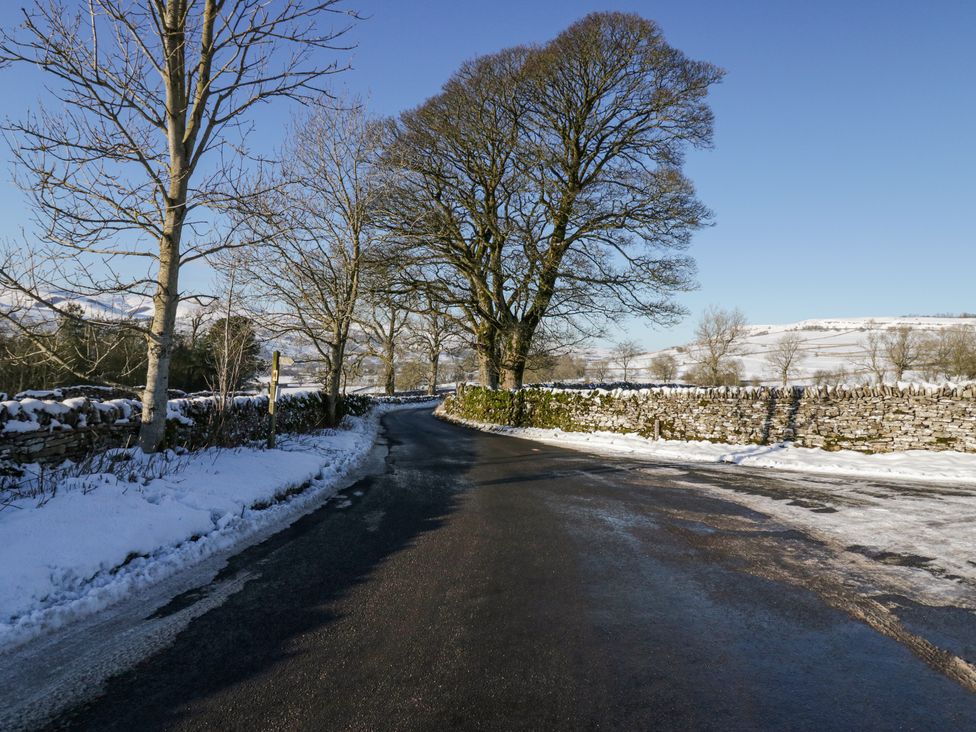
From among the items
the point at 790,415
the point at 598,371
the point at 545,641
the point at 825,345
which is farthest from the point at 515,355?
the point at 825,345

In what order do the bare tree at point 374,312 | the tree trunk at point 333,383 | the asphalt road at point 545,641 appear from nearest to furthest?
the asphalt road at point 545,641 < the tree trunk at point 333,383 < the bare tree at point 374,312

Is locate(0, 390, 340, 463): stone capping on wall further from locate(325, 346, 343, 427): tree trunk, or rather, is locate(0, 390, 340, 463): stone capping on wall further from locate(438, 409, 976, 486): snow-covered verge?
locate(438, 409, 976, 486): snow-covered verge

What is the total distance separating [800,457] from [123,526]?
1388 cm

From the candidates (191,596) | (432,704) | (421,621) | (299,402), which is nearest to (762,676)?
(432,704)

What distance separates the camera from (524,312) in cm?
2355

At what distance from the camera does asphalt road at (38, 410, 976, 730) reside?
9.44 feet

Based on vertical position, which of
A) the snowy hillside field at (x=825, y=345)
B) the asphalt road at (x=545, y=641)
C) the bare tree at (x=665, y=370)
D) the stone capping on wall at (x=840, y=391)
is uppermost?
the snowy hillside field at (x=825, y=345)

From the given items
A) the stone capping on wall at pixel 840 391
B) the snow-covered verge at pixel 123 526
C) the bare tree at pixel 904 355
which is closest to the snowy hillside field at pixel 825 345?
the bare tree at pixel 904 355

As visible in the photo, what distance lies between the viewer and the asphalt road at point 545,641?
2.88 metres

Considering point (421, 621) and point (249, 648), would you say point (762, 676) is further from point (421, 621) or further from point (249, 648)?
point (249, 648)

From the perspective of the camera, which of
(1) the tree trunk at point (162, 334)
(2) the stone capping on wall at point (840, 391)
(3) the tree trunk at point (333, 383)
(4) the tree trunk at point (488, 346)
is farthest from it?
(4) the tree trunk at point (488, 346)

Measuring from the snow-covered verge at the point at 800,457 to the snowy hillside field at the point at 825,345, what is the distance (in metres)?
43.5

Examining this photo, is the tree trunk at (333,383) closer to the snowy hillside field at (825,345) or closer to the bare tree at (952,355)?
the snowy hillside field at (825,345)

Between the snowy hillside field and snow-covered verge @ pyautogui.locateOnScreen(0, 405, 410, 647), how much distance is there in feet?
181
